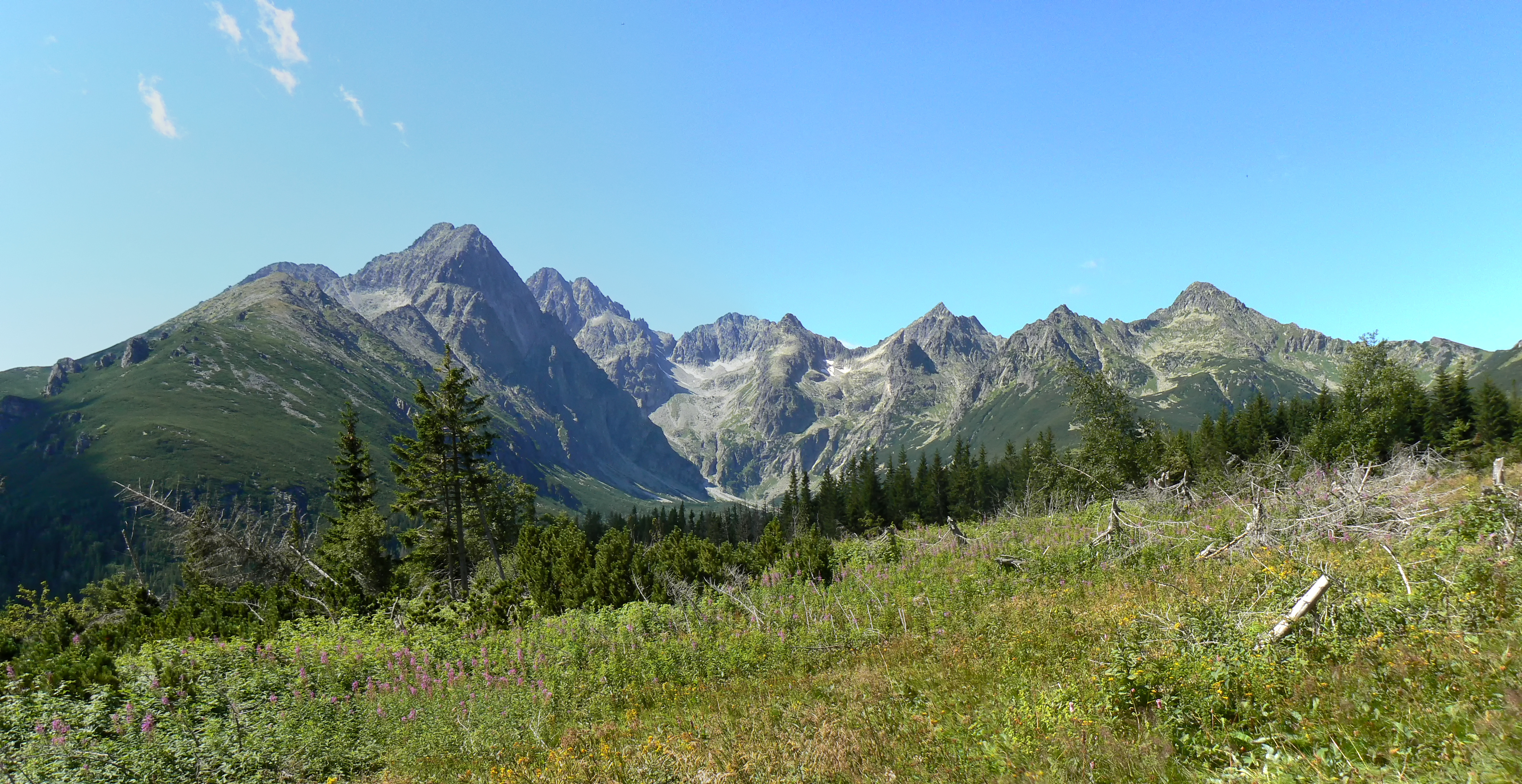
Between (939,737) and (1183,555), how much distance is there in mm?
10323

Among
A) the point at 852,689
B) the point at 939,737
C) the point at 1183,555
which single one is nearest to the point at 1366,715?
the point at 939,737

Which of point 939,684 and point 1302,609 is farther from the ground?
point 1302,609

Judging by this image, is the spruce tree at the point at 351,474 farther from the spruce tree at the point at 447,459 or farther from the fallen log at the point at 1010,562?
the fallen log at the point at 1010,562

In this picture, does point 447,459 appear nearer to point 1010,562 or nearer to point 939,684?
point 1010,562

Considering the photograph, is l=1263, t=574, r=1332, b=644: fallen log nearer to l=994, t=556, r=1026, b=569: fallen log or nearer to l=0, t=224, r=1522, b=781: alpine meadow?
l=0, t=224, r=1522, b=781: alpine meadow

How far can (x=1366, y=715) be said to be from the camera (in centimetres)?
499

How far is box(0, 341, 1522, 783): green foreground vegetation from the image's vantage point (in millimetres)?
5629

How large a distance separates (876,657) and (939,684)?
2315mm

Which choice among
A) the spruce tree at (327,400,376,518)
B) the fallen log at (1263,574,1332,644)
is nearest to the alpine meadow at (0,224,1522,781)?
the fallen log at (1263,574,1332,644)

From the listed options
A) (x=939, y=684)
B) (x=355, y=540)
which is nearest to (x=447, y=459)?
(x=355, y=540)

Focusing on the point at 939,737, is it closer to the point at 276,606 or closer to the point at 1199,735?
the point at 1199,735

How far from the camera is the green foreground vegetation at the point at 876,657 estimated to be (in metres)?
5.63

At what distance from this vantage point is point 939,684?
357 inches

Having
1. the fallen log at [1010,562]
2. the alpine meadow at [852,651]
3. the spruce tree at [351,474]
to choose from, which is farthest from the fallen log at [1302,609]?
the spruce tree at [351,474]
